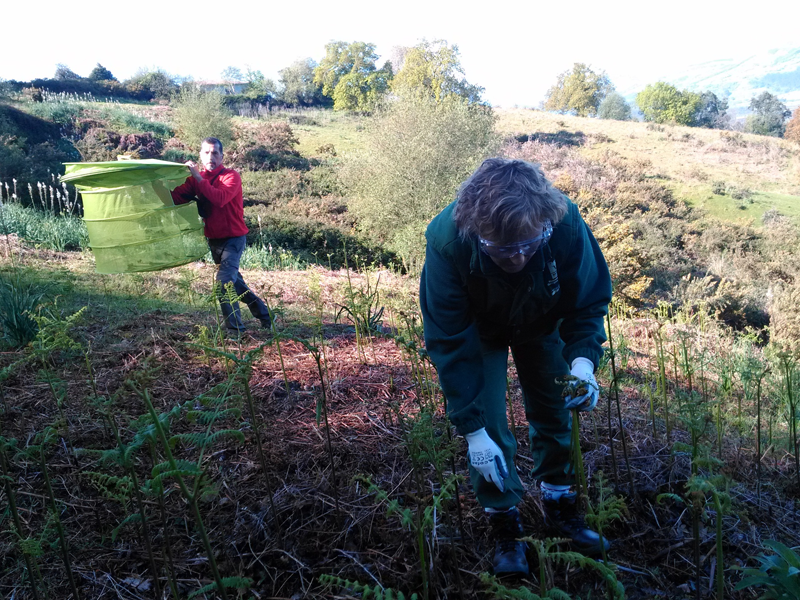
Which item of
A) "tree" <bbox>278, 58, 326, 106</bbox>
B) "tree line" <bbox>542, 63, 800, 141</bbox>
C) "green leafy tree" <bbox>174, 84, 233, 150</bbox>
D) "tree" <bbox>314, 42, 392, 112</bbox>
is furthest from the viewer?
"tree line" <bbox>542, 63, 800, 141</bbox>

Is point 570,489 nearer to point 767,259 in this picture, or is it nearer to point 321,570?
point 321,570

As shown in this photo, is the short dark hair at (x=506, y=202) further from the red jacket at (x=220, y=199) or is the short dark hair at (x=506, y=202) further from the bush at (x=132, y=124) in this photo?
the bush at (x=132, y=124)

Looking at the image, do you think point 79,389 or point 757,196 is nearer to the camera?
point 79,389

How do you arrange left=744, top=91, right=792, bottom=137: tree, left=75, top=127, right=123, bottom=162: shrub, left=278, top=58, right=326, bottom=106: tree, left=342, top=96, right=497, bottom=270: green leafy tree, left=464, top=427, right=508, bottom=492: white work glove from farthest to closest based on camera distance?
1. left=744, top=91, right=792, bottom=137: tree
2. left=278, top=58, right=326, bottom=106: tree
3. left=75, top=127, right=123, bottom=162: shrub
4. left=342, top=96, right=497, bottom=270: green leafy tree
5. left=464, top=427, right=508, bottom=492: white work glove

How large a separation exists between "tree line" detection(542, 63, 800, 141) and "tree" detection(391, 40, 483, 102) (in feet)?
67.0

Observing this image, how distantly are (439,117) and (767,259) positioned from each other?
1219cm

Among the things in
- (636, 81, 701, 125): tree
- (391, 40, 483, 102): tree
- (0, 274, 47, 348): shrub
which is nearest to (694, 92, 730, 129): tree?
(636, 81, 701, 125): tree

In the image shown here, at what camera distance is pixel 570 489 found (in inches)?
83.4

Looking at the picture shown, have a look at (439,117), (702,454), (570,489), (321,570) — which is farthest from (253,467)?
(439,117)

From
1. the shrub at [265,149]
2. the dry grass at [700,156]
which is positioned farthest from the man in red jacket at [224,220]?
the dry grass at [700,156]

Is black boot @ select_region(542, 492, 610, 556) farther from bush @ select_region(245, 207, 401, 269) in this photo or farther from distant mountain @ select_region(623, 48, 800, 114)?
distant mountain @ select_region(623, 48, 800, 114)

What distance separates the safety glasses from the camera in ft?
5.31

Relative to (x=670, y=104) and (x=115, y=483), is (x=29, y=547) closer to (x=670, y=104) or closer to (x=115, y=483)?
(x=115, y=483)

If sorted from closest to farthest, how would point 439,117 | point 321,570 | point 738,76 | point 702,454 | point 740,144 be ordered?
point 702,454 → point 321,570 → point 439,117 → point 740,144 → point 738,76
